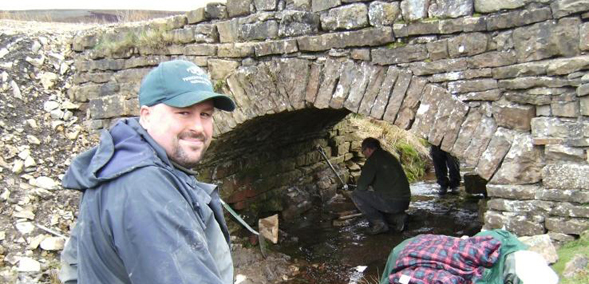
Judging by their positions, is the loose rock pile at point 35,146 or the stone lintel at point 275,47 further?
the loose rock pile at point 35,146

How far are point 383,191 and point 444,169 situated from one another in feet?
6.24

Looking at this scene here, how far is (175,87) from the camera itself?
1740mm

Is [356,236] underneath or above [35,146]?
underneath

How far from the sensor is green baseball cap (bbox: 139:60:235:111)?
173cm

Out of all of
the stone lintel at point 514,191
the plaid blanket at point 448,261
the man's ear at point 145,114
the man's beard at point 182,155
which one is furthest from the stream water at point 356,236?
the man's ear at point 145,114

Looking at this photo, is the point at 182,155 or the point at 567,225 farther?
the point at 567,225

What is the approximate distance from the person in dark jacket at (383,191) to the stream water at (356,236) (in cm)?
19

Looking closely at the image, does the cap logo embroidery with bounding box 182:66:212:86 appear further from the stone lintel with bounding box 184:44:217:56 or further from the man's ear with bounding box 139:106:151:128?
the stone lintel with bounding box 184:44:217:56

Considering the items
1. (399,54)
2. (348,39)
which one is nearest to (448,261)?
(399,54)

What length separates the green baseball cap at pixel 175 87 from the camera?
1729 mm

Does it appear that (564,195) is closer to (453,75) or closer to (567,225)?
(567,225)

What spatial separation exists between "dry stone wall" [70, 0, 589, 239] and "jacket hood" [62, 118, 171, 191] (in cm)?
298

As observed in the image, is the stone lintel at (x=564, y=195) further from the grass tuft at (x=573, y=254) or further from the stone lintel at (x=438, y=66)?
the stone lintel at (x=438, y=66)

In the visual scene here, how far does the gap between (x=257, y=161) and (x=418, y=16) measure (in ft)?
12.8
